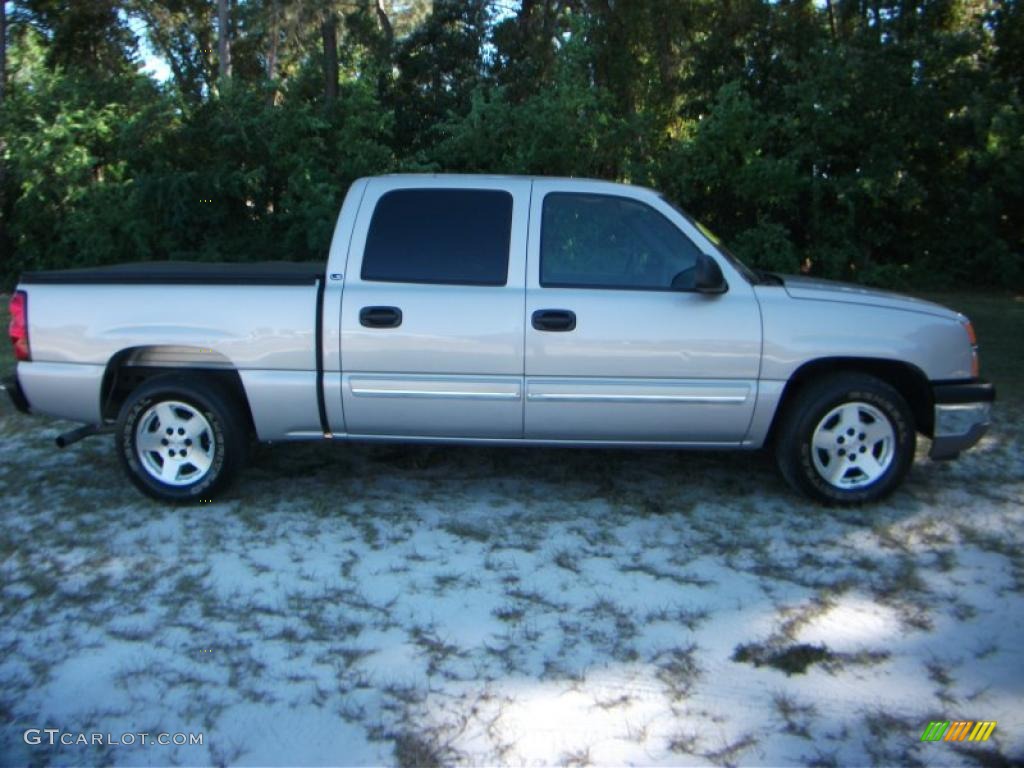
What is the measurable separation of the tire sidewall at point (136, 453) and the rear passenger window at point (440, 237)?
3.78 ft

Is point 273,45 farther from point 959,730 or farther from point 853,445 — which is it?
point 959,730

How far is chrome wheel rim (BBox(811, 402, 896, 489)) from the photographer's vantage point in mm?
5504

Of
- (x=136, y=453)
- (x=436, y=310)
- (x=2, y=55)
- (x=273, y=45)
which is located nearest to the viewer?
(x=436, y=310)

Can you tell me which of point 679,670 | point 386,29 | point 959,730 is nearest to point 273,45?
point 386,29

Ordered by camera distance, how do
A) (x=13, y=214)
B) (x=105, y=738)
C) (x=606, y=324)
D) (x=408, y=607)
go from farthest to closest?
(x=13, y=214)
(x=606, y=324)
(x=408, y=607)
(x=105, y=738)

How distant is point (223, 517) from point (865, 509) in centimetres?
356

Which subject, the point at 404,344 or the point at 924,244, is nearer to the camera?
the point at 404,344

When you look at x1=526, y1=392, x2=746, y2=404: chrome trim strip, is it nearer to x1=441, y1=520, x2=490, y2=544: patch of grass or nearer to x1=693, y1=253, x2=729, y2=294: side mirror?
x1=693, y1=253, x2=729, y2=294: side mirror

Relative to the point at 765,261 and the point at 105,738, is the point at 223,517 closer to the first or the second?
the point at 105,738

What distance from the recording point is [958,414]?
5535 mm

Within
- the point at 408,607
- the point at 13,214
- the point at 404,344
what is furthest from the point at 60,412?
the point at 13,214

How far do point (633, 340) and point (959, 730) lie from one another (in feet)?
8.36

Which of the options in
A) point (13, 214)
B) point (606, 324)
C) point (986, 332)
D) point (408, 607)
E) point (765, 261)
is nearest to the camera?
point (408, 607)

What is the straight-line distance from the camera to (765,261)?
13508 millimetres
